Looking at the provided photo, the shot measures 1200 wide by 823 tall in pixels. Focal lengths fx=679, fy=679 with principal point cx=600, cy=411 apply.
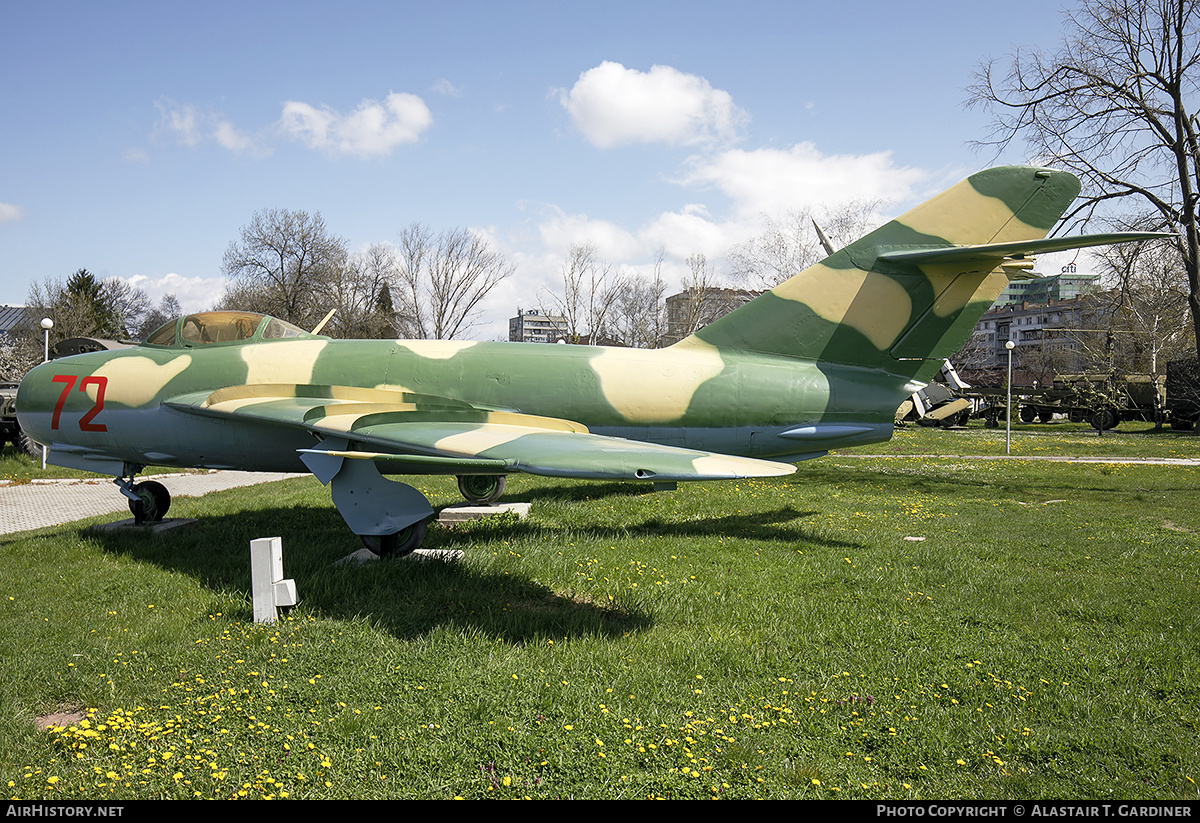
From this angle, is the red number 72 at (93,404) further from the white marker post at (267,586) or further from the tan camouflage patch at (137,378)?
the white marker post at (267,586)

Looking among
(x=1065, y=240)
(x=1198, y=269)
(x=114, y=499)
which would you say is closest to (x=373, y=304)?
(x=114, y=499)

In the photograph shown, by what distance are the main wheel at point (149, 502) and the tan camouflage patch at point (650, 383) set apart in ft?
20.7

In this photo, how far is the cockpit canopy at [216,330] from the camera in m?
8.27

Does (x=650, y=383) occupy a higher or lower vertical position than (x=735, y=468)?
higher

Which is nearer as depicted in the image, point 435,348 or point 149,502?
point 435,348

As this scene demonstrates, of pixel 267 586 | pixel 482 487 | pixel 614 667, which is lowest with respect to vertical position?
pixel 614 667

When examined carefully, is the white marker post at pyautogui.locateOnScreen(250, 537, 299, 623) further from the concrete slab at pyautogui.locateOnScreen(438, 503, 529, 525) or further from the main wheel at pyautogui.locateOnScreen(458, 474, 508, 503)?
the main wheel at pyautogui.locateOnScreen(458, 474, 508, 503)

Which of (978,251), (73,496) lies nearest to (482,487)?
(978,251)

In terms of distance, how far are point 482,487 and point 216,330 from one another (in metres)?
4.59

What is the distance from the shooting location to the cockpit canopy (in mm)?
8273

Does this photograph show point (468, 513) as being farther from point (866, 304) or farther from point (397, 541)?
point (866, 304)

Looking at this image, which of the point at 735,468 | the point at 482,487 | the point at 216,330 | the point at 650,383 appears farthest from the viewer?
the point at 482,487

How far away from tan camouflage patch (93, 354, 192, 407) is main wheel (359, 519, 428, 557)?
317 cm

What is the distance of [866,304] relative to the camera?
802 centimetres
